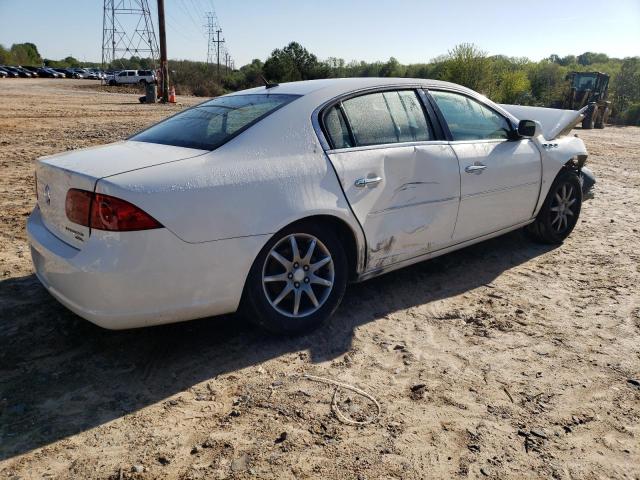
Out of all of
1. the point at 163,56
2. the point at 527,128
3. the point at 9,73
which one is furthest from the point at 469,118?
the point at 9,73

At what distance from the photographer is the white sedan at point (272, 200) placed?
2.65 meters

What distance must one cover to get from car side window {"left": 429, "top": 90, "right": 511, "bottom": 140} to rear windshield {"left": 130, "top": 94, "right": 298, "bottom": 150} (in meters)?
1.32

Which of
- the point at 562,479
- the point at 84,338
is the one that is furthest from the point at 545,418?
the point at 84,338

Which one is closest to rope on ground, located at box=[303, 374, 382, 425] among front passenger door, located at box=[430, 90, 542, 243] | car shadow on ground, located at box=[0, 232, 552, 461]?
car shadow on ground, located at box=[0, 232, 552, 461]

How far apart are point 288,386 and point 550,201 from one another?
3467 mm

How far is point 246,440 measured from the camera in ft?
7.82

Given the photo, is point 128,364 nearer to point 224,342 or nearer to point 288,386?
point 224,342

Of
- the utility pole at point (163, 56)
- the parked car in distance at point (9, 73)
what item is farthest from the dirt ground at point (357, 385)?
the parked car in distance at point (9, 73)

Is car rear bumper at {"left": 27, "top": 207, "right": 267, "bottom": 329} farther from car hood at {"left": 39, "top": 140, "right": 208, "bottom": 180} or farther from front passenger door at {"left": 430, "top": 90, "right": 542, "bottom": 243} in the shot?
front passenger door at {"left": 430, "top": 90, "right": 542, "bottom": 243}

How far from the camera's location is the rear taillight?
101 inches

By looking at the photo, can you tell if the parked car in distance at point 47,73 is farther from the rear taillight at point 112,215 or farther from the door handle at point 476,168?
the rear taillight at point 112,215

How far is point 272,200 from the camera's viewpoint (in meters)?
2.96

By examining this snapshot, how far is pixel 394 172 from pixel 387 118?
1.38 ft

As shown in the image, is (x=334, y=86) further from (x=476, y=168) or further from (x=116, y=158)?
(x=116, y=158)
